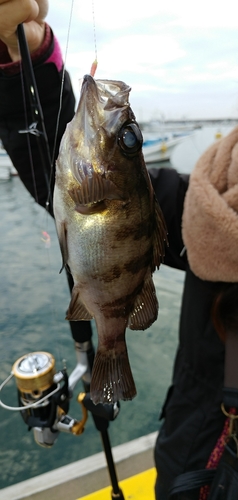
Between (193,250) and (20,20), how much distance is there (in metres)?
0.93

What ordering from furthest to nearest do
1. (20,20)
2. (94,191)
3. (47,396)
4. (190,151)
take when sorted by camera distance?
1. (190,151)
2. (47,396)
3. (20,20)
4. (94,191)

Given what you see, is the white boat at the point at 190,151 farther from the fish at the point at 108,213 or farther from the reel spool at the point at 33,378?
the fish at the point at 108,213

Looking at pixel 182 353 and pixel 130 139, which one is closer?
pixel 130 139

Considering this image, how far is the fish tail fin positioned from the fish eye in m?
0.49

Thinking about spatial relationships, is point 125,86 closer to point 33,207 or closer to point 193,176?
point 193,176

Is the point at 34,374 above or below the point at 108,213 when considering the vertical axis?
below

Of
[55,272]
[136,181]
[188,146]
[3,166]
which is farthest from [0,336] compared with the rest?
[188,146]

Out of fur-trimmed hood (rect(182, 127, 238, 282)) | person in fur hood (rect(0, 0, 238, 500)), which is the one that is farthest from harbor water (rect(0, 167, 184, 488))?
fur-trimmed hood (rect(182, 127, 238, 282))

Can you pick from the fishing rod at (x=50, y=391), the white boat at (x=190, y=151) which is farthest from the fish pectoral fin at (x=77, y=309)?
the white boat at (x=190, y=151)

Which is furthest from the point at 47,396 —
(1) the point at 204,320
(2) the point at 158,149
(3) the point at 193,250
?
(2) the point at 158,149

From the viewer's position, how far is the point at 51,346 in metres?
4.48

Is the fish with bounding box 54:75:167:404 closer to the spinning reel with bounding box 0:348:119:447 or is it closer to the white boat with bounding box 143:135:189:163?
the spinning reel with bounding box 0:348:119:447

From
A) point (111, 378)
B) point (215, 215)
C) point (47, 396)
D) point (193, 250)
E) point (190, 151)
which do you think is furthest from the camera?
point (190, 151)

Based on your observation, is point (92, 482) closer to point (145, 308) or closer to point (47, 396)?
point (47, 396)
